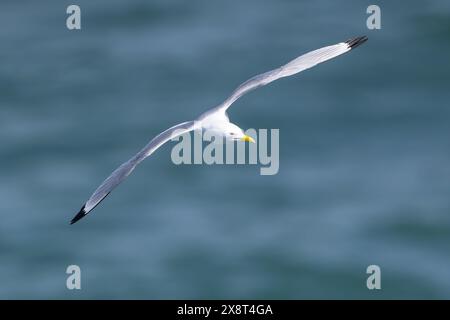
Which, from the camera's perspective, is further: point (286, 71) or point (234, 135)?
point (286, 71)

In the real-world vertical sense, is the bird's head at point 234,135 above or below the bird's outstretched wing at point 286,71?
below

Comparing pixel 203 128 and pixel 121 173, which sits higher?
A: pixel 203 128

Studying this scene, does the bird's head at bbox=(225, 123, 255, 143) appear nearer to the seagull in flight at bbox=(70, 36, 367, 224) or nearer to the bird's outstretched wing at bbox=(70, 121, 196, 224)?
the seagull in flight at bbox=(70, 36, 367, 224)

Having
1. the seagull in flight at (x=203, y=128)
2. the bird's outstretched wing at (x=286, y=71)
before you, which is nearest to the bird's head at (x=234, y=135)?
the seagull in flight at (x=203, y=128)

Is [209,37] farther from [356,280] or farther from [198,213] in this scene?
[356,280]

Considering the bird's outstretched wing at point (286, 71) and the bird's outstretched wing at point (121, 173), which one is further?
the bird's outstretched wing at point (286, 71)

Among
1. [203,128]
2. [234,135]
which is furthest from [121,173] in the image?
[234,135]

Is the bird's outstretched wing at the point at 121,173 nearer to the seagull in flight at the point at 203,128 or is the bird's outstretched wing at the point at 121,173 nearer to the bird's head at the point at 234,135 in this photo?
the seagull in flight at the point at 203,128

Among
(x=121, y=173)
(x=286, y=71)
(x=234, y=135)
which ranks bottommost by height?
(x=121, y=173)

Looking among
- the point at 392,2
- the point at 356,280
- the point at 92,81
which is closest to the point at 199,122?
the point at 356,280

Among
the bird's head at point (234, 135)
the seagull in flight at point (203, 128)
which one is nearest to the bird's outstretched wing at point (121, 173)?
the seagull in flight at point (203, 128)

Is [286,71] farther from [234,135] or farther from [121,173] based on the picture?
[121,173]
